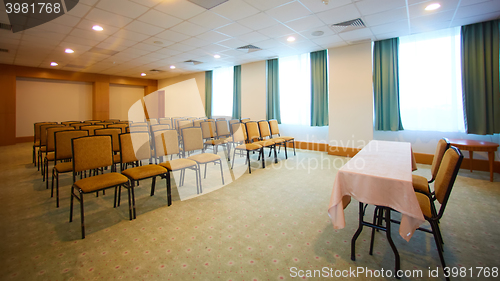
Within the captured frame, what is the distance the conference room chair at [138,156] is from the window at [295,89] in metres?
5.16

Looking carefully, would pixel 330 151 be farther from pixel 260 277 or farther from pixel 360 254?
pixel 260 277

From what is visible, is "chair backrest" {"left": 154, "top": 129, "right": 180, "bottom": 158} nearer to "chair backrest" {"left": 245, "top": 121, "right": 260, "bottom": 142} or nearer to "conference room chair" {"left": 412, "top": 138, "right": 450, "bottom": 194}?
"chair backrest" {"left": 245, "top": 121, "right": 260, "bottom": 142}

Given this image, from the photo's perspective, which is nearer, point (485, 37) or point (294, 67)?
point (485, 37)

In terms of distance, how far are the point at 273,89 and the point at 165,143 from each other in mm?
4984

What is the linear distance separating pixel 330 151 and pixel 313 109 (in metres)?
1.36

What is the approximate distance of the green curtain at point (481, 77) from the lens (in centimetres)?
450

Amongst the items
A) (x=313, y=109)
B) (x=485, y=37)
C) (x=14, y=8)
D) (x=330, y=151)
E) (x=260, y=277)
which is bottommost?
(x=260, y=277)

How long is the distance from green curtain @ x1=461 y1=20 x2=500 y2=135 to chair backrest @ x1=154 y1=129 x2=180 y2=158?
5830 millimetres

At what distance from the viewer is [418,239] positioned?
231cm

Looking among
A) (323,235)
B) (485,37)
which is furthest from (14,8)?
(485,37)

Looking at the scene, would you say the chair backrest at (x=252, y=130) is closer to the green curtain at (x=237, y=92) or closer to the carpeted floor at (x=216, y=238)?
the carpeted floor at (x=216, y=238)

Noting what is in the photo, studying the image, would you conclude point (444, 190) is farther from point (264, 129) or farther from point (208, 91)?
point (208, 91)

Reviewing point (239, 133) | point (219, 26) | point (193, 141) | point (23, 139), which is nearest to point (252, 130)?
point (239, 133)

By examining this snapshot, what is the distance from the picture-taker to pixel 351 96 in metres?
6.24
